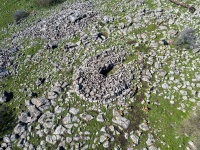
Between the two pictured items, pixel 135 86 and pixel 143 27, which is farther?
pixel 143 27

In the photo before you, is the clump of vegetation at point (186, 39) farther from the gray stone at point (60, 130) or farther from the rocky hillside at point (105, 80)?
the gray stone at point (60, 130)

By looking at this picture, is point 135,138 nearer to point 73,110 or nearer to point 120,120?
point 120,120

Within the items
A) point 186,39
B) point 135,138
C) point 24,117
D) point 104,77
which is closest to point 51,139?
point 24,117

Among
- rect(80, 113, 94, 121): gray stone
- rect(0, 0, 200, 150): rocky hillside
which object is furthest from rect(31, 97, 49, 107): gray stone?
rect(80, 113, 94, 121): gray stone

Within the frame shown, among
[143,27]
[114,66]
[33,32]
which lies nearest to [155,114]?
[114,66]

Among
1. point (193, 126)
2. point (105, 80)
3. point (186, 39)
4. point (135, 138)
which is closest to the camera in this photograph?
point (135, 138)

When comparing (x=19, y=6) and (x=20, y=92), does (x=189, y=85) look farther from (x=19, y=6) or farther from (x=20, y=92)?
(x=19, y=6)

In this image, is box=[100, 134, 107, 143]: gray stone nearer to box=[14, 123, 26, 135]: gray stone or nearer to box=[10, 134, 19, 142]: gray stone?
box=[14, 123, 26, 135]: gray stone
